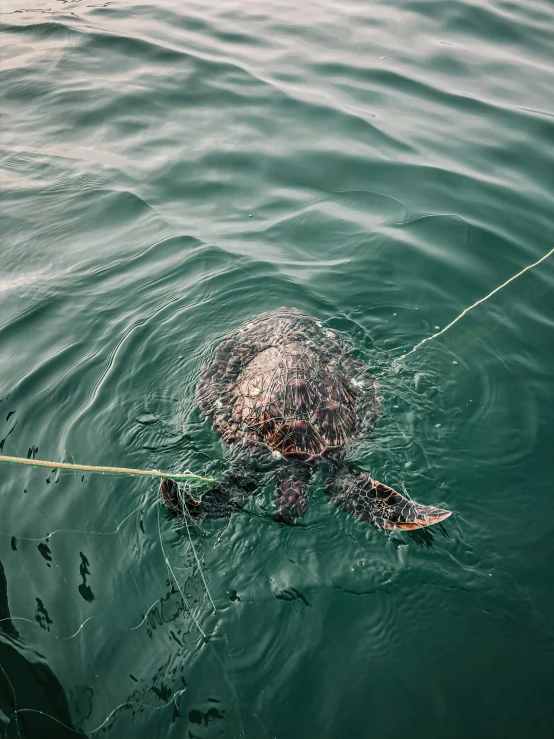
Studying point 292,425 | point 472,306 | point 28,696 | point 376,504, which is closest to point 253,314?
point 292,425

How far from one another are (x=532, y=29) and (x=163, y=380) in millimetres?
10831

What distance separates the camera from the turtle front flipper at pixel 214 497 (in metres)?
3.94

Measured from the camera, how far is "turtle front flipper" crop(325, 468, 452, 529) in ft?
12.8

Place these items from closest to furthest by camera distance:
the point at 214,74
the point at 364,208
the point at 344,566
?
the point at 344,566
the point at 364,208
the point at 214,74

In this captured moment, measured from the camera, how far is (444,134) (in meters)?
8.80

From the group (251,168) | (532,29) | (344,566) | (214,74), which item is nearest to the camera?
(344,566)

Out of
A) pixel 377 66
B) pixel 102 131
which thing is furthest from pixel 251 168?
pixel 377 66

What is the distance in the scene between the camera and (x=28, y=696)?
129 inches

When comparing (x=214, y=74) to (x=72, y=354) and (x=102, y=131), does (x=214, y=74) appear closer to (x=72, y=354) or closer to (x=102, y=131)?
(x=102, y=131)

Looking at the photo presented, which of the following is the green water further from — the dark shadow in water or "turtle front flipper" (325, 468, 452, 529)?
"turtle front flipper" (325, 468, 452, 529)

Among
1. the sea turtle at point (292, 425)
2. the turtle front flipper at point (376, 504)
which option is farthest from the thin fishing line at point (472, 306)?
the turtle front flipper at point (376, 504)

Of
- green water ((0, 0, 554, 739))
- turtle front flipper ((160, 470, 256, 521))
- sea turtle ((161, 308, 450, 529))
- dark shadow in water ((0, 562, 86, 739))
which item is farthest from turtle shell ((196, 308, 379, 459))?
dark shadow in water ((0, 562, 86, 739))

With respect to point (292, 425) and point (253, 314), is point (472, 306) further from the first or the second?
point (292, 425)

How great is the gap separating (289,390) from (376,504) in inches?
41.4
